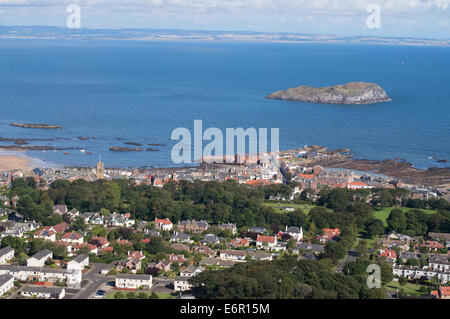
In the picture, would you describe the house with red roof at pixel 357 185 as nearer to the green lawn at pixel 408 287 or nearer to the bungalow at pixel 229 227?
the bungalow at pixel 229 227

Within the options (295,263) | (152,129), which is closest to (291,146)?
(152,129)

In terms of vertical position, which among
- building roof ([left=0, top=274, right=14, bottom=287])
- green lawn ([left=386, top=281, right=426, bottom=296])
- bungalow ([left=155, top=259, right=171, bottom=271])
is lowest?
green lawn ([left=386, top=281, right=426, bottom=296])

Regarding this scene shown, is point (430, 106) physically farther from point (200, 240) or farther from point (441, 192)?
point (200, 240)

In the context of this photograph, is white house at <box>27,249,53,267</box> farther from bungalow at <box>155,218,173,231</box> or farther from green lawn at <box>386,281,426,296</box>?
green lawn at <box>386,281,426,296</box>

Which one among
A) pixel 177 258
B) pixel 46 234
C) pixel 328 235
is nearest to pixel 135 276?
pixel 177 258

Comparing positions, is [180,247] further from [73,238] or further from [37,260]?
[37,260]

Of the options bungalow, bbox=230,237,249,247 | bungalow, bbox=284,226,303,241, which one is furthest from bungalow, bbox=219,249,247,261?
bungalow, bbox=284,226,303,241
